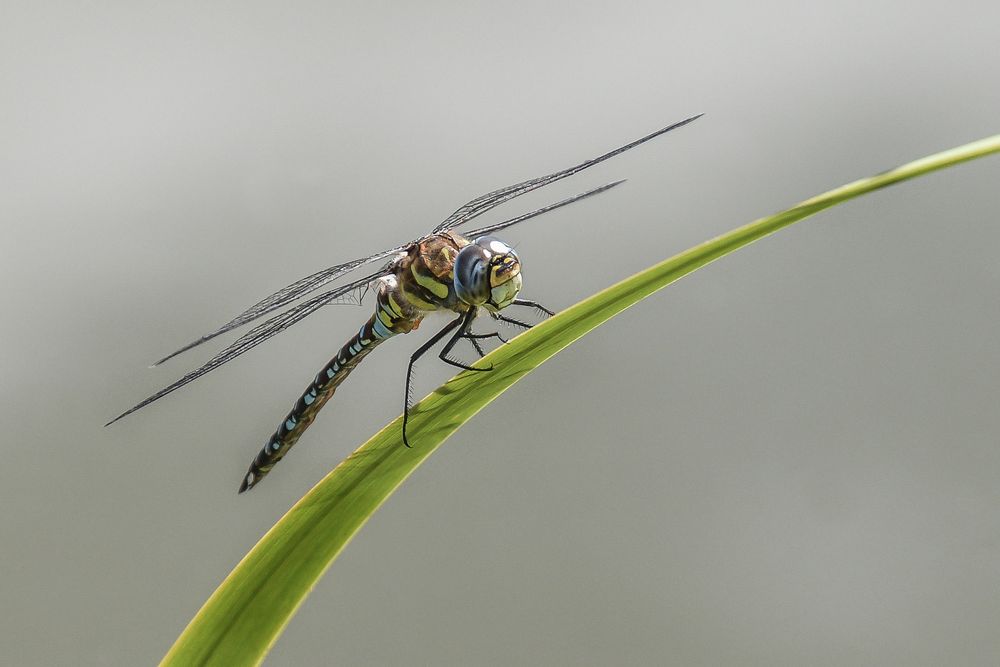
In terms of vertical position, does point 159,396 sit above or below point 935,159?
above

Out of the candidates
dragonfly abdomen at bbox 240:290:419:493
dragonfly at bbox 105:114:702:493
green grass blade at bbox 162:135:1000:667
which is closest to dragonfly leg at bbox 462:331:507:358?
dragonfly at bbox 105:114:702:493

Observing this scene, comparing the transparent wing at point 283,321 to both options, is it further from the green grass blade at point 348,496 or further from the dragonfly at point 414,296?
the green grass blade at point 348,496

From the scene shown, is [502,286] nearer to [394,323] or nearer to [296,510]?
[394,323]

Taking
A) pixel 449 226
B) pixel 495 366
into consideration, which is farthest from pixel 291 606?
pixel 449 226

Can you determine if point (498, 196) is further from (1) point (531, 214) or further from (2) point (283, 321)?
(2) point (283, 321)

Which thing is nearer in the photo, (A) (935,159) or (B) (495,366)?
(A) (935,159)

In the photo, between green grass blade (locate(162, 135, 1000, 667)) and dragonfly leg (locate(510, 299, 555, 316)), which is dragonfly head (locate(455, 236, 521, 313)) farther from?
green grass blade (locate(162, 135, 1000, 667))
